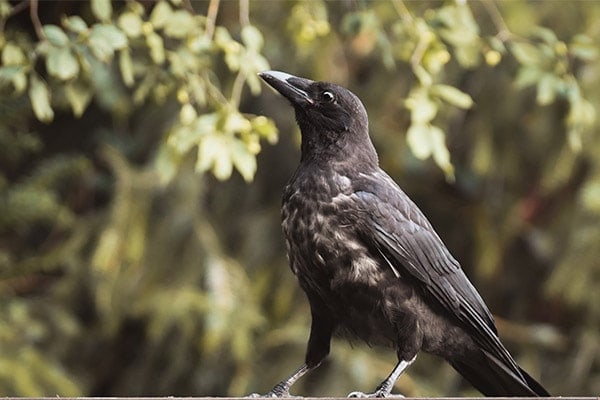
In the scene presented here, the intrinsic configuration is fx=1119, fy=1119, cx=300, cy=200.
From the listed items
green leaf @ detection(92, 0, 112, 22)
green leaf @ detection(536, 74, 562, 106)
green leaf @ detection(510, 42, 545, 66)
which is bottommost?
green leaf @ detection(92, 0, 112, 22)

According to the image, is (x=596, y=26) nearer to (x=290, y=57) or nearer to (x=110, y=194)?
(x=290, y=57)

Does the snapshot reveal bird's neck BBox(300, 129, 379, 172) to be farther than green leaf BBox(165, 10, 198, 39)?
No

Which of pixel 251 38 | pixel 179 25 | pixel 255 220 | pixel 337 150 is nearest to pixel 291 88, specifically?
pixel 337 150

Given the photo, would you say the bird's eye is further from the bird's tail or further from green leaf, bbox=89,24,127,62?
the bird's tail

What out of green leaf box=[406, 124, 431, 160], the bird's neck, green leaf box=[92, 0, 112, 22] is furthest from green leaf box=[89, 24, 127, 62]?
green leaf box=[406, 124, 431, 160]

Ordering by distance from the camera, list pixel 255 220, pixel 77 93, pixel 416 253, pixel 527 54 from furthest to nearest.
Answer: pixel 255 220 → pixel 527 54 → pixel 77 93 → pixel 416 253

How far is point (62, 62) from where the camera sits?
10.9ft

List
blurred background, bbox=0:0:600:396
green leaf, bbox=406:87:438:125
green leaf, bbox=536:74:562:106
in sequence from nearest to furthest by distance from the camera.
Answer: green leaf, bbox=406:87:438:125 → green leaf, bbox=536:74:562:106 → blurred background, bbox=0:0:600:396

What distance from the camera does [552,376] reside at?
5316 millimetres

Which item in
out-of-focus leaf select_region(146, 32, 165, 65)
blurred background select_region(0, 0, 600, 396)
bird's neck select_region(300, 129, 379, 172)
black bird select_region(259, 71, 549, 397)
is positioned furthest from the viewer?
blurred background select_region(0, 0, 600, 396)

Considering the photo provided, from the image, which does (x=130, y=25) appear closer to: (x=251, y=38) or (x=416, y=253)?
(x=251, y=38)

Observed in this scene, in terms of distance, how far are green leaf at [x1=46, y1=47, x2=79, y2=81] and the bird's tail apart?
1467mm

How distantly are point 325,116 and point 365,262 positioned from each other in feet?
1.60

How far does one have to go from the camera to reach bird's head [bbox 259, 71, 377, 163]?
327cm
